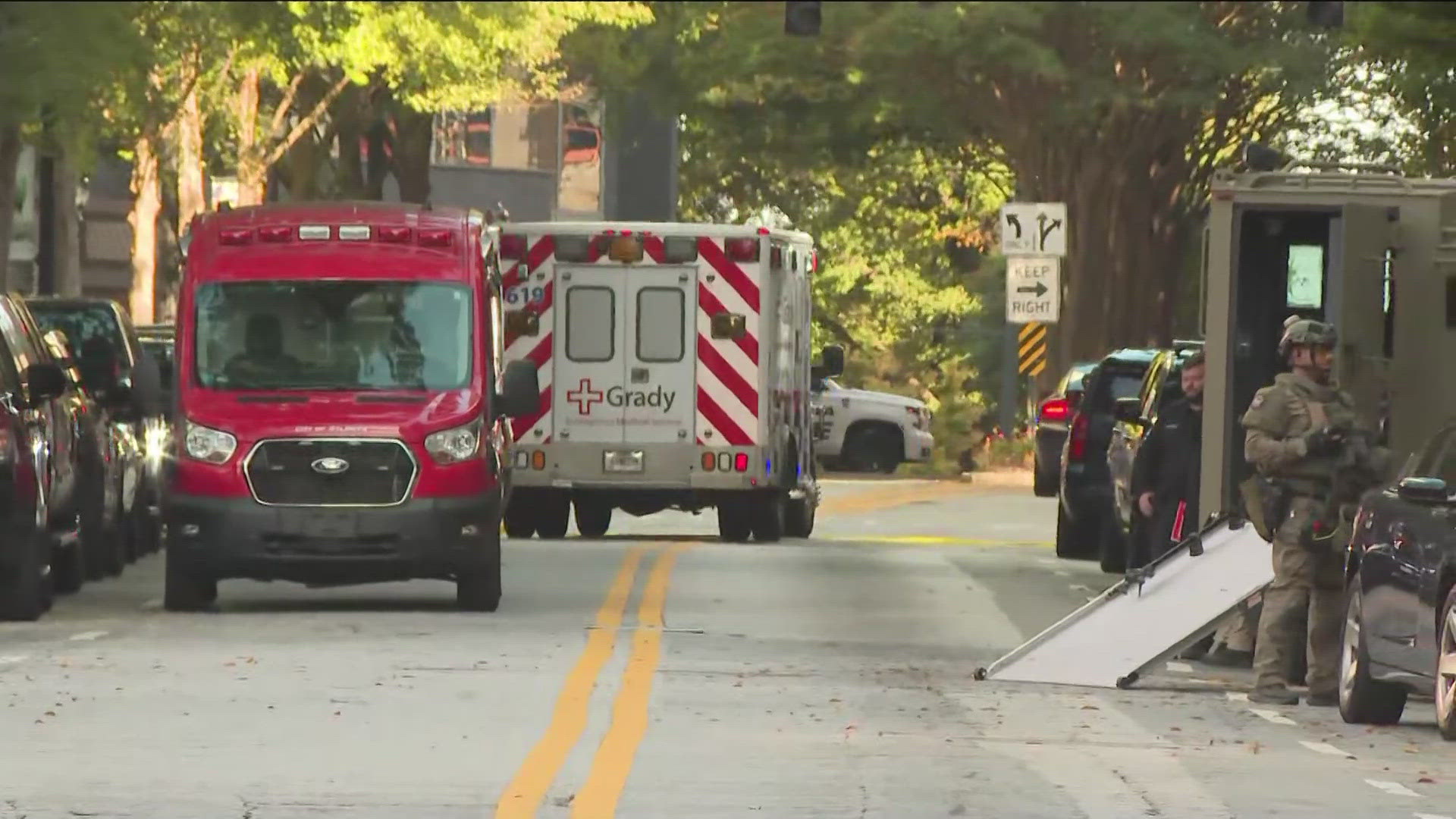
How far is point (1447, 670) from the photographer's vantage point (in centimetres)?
1431

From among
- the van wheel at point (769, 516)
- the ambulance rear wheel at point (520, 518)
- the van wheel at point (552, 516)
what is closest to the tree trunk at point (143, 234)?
the ambulance rear wheel at point (520, 518)

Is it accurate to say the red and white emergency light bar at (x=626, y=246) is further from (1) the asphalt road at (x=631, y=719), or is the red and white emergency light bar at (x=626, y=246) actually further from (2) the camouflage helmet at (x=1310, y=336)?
(2) the camouflage helmet at (x=1310, y=336)

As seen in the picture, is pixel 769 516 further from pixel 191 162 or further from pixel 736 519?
pixel 191 162

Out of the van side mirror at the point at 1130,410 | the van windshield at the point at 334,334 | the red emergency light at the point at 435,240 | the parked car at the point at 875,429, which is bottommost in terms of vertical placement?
the parked car at the point at 875,429

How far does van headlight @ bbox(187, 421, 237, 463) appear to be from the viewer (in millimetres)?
19984

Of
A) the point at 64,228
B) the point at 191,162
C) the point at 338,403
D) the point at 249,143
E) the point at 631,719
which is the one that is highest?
the point at 249,143

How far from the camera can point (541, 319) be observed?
28016mm

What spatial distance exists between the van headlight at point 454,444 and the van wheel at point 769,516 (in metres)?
8.77

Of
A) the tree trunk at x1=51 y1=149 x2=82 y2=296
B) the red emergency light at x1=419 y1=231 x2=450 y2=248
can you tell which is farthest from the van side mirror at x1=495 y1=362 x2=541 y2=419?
the tree trunk at x1=51 y1=149 x2=82 y2=296

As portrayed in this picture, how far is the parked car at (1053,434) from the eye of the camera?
115ft

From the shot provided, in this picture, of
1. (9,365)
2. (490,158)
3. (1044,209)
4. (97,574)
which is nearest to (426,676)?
(9,365)

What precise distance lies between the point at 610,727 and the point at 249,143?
33.8m

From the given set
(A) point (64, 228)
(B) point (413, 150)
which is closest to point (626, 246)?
(A) point (64, 228)

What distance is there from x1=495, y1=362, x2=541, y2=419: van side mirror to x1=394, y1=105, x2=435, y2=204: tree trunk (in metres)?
37.4
